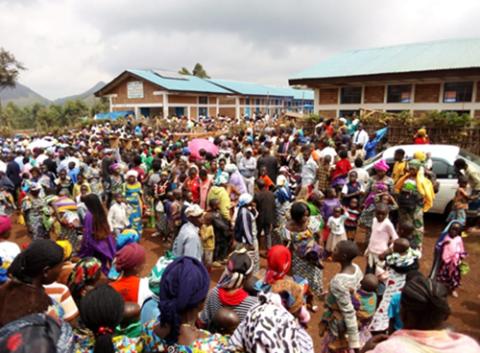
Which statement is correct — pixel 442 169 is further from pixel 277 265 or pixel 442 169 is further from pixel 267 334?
pixel 267 334

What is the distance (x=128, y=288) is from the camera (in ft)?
9.10

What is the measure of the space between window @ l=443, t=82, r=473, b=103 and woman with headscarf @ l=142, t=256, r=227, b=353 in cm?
1704

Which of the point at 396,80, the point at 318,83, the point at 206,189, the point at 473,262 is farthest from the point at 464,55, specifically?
the point at 206,189

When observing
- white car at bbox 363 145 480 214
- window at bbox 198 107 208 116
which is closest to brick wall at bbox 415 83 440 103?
white car at bbox 363 145 480 214

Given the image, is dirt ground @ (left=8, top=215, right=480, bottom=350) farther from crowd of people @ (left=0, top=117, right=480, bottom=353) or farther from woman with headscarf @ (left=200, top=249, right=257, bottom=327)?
woman with headscarf @ (left=200, top=249, right=257, bottom=327)

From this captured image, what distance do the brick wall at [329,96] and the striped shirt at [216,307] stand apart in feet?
56.2

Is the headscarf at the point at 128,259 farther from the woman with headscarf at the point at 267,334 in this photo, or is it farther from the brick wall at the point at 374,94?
the brick wall at the point at 374,94

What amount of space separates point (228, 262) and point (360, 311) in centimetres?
150

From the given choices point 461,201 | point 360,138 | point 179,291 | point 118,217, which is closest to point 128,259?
point 179,291

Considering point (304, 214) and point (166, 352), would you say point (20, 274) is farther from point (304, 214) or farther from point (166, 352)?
point (304, 214)

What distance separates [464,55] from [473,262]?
12.7 m

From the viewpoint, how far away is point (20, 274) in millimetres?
2238

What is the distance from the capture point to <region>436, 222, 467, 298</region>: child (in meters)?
4.29

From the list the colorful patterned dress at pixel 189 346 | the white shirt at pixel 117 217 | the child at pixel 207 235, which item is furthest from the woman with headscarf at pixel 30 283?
the white shirt at pixel 117 217
